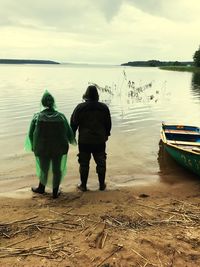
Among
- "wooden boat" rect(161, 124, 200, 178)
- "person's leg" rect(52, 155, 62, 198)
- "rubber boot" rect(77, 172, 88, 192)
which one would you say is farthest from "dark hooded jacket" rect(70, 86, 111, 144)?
"wooden boat" rect(161, 124, 200, 178)

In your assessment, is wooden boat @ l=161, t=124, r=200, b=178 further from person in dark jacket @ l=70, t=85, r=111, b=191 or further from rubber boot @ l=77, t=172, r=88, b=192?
rubber boot @ l=77, t=172, r=88, b=192

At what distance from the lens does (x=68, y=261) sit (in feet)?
15.2

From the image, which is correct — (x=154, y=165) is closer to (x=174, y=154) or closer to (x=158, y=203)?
(x=174, y=154)

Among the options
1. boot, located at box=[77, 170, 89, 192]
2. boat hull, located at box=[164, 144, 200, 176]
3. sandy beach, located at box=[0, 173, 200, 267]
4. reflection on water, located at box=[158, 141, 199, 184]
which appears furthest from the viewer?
reflection on water, located at box=[158, 141, 199, 184]

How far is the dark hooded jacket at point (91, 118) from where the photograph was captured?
7.23 meters

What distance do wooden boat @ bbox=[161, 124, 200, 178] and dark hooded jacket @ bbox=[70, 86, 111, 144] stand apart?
2633 mm

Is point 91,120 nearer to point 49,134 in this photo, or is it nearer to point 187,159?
point 49,134

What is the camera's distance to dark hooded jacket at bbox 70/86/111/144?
7.23 m

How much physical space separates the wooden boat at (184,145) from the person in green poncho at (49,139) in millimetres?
3398

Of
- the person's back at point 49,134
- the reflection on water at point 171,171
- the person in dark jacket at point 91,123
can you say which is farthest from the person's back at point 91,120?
the reflection on water at point 171,171

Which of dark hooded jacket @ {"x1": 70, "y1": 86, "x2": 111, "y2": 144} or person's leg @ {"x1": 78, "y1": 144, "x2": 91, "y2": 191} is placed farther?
person's leg @ {"x1": 78, "y1": 144, "x2": 91, "y2": 191}

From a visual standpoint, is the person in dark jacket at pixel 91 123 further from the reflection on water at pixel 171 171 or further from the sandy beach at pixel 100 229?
the reflection on water at pixel 171 171

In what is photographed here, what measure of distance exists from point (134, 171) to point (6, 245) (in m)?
5.71

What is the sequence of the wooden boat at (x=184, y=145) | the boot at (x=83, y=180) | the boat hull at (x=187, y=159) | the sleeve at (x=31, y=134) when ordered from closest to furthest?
the sleeve at (x=31, y=134), the boot at (x=83, y=180), the boat hull at (x=187, y=159), the wooden boat at (x=184, y=145)
